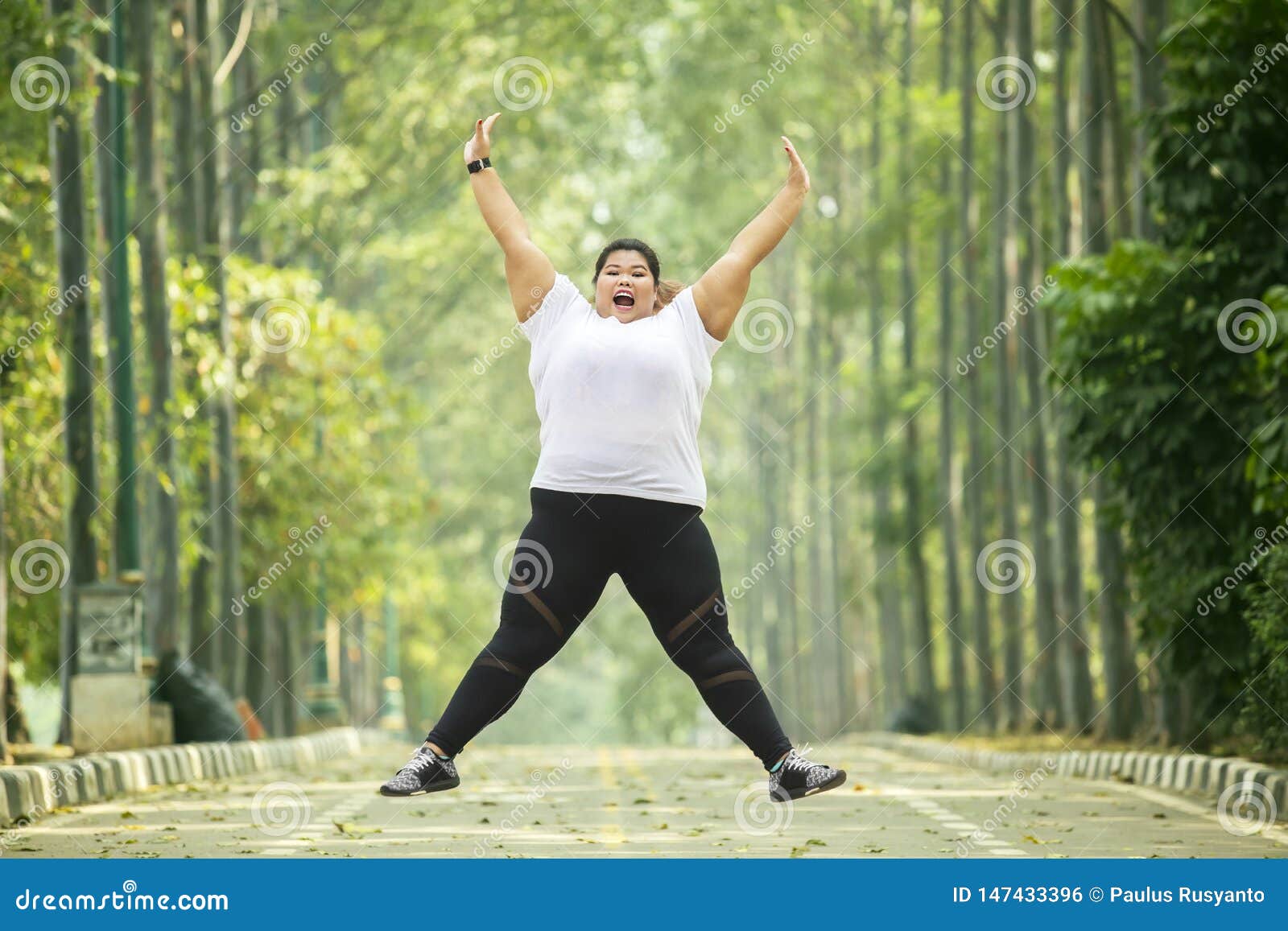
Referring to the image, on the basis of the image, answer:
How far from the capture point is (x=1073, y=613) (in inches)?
935

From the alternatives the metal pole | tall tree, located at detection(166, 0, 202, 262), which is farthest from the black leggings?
the metal pole

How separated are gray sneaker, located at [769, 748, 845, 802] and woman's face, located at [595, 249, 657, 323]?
1643 millimetres

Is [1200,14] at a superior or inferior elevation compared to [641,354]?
superior

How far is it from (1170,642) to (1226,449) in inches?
61.0

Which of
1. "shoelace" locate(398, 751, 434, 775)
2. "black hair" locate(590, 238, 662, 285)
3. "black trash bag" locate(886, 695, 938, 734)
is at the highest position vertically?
"black hair" locate(590, 238, 662, 285)

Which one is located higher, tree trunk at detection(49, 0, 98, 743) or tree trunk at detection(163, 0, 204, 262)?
tree trunk at detection(163, 0, 204, 262)

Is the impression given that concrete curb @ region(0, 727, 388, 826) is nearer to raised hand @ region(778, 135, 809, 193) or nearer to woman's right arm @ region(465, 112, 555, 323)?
woman's right arm @ region(465, 112, 555, 323)

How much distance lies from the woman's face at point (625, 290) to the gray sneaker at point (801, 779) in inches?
64.7

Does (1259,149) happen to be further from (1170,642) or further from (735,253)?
(735,253)

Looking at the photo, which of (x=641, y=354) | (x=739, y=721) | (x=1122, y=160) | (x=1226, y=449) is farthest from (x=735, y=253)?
(x=1122, y=160)

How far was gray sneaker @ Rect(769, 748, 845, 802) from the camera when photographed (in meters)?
7.44

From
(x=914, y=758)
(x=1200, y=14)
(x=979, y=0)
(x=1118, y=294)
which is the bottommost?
(x=914, y=758)

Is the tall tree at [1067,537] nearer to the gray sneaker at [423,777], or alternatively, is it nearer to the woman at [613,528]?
the woman at [613,528]

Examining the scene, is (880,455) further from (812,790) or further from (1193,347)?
(812,790)
